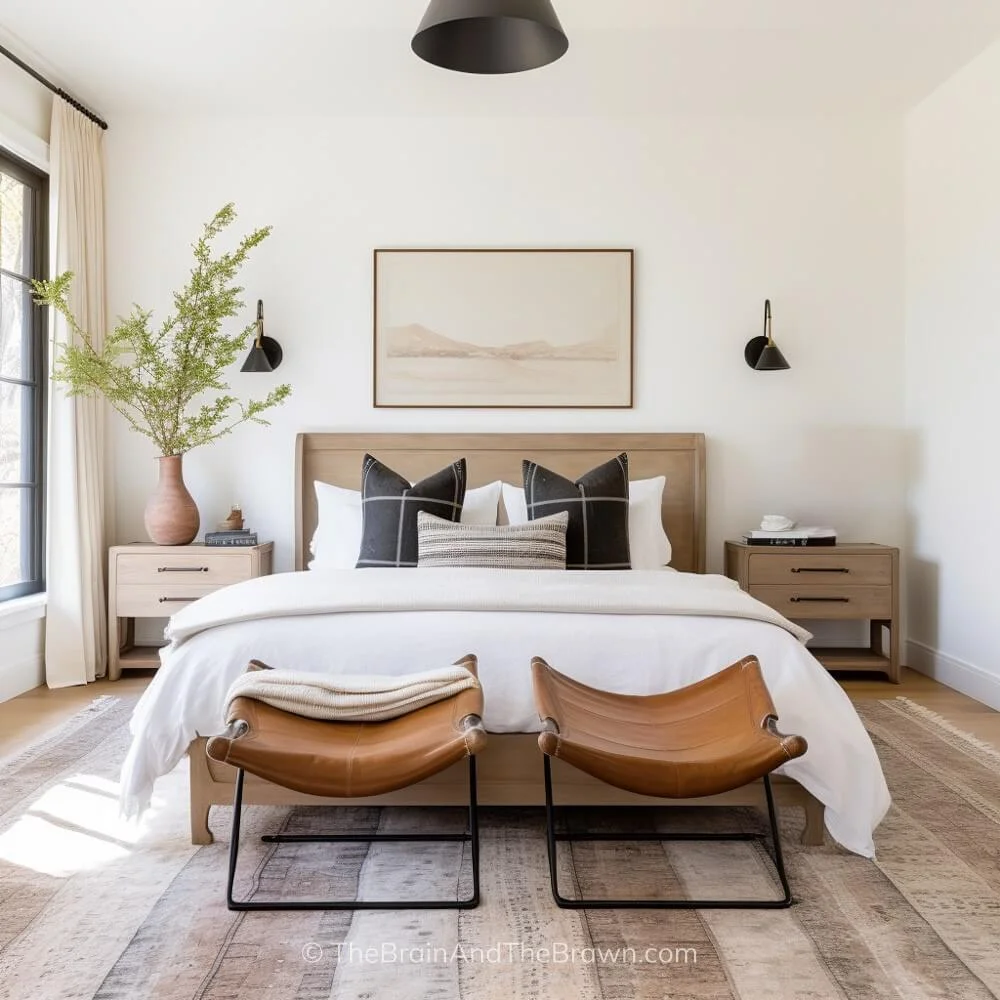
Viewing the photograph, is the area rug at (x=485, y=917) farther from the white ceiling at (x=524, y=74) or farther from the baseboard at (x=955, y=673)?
the white ceiling at (x=524, y=74)

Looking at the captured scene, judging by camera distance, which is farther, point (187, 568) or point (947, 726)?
point (187, 568)

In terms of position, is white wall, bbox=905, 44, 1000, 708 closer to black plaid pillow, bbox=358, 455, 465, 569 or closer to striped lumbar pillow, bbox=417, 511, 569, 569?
striped lumbar pillow, bbox=417, 511, 569, 569

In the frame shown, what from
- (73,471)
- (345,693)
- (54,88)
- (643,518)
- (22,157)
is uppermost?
(54,88)

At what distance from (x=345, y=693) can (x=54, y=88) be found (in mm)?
3459

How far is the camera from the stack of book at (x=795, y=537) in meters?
4.21

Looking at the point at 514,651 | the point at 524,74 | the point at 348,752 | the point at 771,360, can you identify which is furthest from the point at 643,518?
the point at 348,752

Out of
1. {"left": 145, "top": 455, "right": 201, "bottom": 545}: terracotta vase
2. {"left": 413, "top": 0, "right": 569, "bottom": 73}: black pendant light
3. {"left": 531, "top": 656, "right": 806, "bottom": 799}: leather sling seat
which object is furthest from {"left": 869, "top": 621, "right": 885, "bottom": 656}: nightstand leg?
{"left": 145, "top": 455, "right": 201, "bottom": 545}: terracotta vase

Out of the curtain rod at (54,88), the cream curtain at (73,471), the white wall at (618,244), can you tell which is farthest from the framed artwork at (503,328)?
the curtain rod at (54,88)

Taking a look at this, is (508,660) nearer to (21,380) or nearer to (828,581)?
(828,581)

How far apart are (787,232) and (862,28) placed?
44.7 inches

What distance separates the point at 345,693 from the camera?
86.0 inches

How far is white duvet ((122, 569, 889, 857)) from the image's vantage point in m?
2.24

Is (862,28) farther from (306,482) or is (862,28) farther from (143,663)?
(143,663)

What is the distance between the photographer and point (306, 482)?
14.8ft
